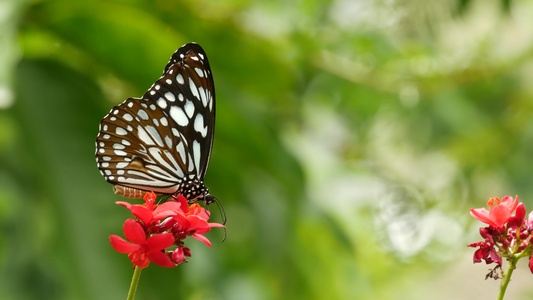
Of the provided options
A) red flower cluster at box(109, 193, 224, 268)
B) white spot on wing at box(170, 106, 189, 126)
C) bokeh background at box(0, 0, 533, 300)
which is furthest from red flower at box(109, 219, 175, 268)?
bokeh background at box(0, 0, 533, 300)

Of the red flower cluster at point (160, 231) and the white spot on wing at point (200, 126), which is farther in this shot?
the white spot on wing at point (200, 126)

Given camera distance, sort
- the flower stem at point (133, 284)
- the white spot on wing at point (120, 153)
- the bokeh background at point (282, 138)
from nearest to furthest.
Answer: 1. the flower stem at point (133, 284)
2. the white spot on wing at point (120, 153)
3. the bokeh background at point (282, 138)

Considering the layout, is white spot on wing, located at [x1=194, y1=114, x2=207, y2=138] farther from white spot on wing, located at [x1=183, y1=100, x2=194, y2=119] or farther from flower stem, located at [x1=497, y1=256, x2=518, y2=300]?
flower stem, located at [x1=497, y1=256, x2=518, y2=300]

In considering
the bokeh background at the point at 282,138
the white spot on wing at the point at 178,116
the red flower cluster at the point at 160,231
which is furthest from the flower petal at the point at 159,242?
the bokeh background at the point at 282,138

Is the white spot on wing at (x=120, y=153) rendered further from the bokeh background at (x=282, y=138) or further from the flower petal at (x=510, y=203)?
the bokeh background at (x=282, y=138)

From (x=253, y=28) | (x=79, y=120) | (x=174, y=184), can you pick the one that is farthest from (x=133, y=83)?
(x=174, y=184)

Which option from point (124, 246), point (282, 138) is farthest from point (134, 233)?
point (282, 138)
